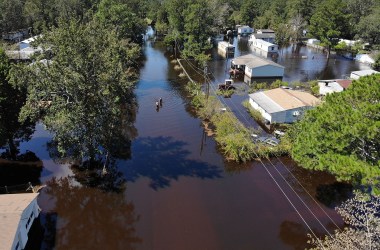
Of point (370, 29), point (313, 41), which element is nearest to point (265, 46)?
point (313, 41)

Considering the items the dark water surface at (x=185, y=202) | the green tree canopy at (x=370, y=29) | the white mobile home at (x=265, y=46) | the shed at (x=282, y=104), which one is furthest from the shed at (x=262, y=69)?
the green tree canopy at (x=370, y=29)

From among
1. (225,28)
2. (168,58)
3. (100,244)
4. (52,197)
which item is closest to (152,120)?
(52,197)

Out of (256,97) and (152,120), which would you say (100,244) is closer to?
(152,120)

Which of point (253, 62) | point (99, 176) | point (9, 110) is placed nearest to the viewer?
point (9, 110)

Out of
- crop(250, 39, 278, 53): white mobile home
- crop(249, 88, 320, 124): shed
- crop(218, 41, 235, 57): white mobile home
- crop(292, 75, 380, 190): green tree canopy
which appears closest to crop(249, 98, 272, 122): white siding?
crop(249, 88, 320, 124): shed

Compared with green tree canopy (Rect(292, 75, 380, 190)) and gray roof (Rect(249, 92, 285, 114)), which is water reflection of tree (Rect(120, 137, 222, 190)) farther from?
gray roof (Rect(249, 92, 285, 114))

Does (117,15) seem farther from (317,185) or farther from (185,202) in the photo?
(317,185)

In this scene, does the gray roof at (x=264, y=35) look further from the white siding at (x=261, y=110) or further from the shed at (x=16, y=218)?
the shed at (x=16, y=218)

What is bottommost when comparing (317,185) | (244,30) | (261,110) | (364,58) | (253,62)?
(317,185)
